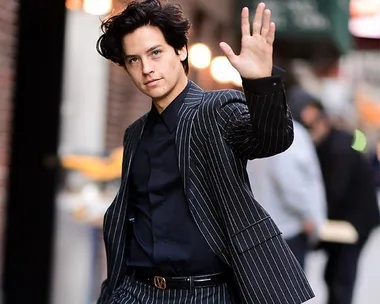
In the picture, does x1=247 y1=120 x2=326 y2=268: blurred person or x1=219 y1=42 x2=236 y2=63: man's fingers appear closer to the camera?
x1=219 y1=42 x2=236 y2=63: man's fingers

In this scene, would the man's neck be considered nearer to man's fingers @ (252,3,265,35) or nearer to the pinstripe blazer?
the pinstripe blazer

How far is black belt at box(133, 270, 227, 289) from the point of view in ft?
9.56

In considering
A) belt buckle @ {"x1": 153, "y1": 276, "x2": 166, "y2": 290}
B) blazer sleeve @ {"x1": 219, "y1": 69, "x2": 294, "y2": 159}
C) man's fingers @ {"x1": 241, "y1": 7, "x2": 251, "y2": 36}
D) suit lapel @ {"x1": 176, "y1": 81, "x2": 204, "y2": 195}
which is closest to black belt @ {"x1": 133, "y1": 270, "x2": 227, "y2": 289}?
belt buckle @ {"x1": 153, "y1": 276, "x2": 166, "y2": 290}

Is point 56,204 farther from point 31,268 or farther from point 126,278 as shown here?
point 126,278

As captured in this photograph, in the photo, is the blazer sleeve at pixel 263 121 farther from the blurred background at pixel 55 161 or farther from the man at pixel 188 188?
the blurred background at pixel 55 161

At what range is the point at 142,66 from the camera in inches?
116

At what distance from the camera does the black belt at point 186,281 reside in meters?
2.91

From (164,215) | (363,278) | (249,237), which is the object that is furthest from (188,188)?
(363,278)

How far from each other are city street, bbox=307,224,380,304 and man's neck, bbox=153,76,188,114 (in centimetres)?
473

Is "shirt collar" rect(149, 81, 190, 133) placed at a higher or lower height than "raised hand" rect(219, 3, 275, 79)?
lower

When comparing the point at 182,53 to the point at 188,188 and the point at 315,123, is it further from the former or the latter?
the point at 315,123

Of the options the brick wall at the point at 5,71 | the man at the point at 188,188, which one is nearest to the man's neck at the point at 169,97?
the man at the point at 188,188

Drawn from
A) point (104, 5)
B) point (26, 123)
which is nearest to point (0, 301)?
→ point (26, 123)

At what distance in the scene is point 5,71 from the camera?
19.2ft
